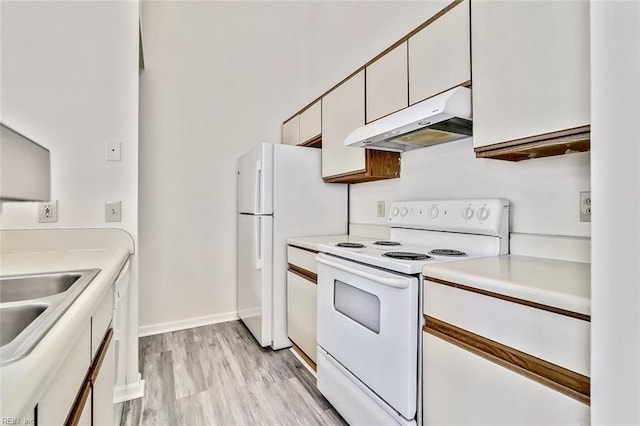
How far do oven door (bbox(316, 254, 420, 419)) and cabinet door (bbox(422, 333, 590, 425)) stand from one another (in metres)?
0.07

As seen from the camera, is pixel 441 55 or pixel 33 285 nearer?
pixel 33 285

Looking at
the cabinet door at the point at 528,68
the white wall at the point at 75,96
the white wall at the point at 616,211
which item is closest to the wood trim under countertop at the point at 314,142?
the white wall at the point at 75,96

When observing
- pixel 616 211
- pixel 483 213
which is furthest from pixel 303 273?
pixel 616 211

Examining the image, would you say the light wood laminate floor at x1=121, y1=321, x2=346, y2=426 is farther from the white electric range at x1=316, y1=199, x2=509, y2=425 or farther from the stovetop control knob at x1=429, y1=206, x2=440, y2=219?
the stovetop control knob at x1=429, y1=206, x2=440, y2=219

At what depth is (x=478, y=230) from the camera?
150 cm

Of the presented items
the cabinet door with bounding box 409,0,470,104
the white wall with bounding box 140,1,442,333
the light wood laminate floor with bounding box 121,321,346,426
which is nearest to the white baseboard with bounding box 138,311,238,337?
the white wall with bounding box 140,1,442,333

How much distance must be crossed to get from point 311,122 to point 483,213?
161 centimetres

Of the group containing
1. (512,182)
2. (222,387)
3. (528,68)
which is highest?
(528,68)

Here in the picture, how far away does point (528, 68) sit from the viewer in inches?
45.1

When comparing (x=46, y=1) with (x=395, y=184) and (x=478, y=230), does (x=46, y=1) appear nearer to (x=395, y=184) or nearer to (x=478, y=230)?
(x=395, y=184)

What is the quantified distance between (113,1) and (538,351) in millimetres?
2396

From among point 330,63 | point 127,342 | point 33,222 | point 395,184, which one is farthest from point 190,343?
point 330,63

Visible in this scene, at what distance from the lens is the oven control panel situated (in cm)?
145

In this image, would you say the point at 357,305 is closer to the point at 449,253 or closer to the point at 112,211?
the point at 449,253
